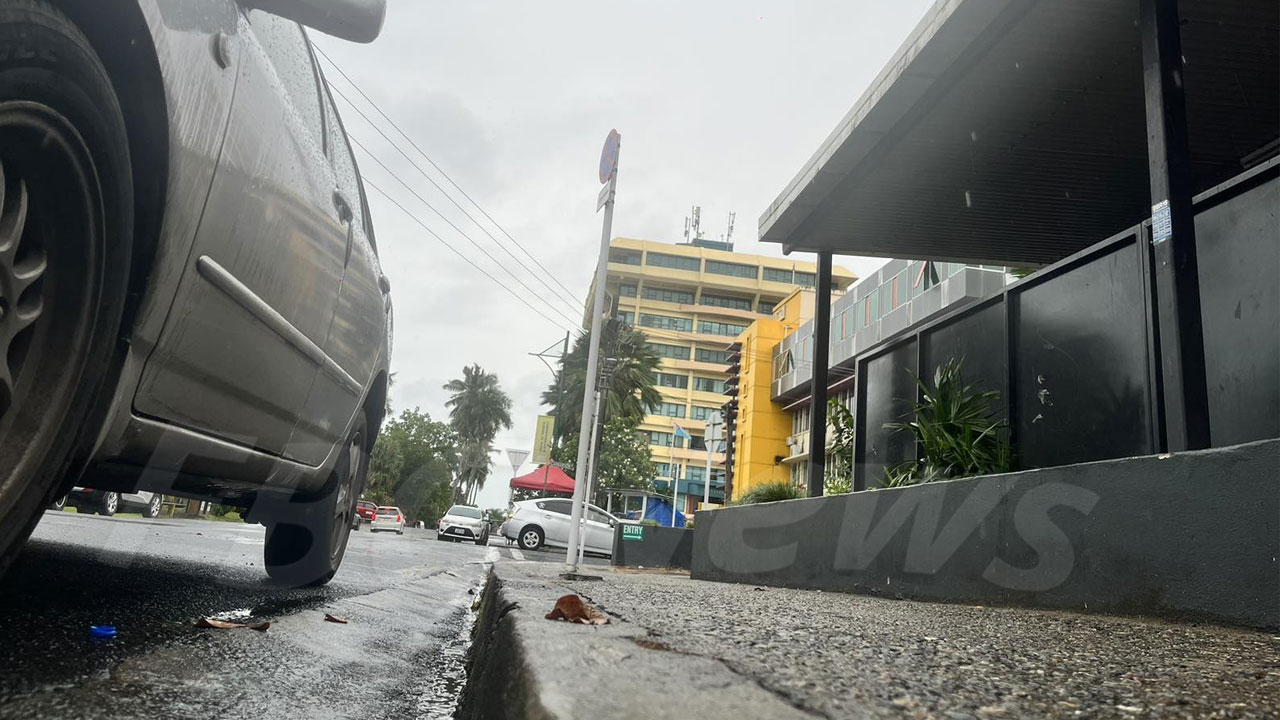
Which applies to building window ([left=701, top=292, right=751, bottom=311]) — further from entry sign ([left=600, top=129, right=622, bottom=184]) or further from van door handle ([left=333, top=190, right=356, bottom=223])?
van door handle ([left=333, top=190, right=356, bottom=223])

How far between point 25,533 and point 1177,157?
4.57 m

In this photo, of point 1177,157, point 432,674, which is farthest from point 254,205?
point 1177,157

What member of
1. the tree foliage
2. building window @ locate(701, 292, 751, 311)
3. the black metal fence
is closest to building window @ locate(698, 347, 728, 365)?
building window @ locate(701, 292, 751, 311)

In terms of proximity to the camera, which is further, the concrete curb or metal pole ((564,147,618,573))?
metal pole ((564,147,618,573))

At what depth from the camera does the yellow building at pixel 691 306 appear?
81938 millimetres

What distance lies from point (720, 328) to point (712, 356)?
303 cm

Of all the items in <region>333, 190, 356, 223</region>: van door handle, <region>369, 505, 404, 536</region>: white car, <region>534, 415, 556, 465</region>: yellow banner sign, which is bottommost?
<region>369, 505, 404, 536</region>: white car

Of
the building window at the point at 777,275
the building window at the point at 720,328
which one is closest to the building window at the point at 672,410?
the building window at the point at 720,328

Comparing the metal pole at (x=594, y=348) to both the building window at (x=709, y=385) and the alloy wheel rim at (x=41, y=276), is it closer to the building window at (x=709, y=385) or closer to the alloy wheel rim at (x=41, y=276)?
the alloy wheel rim at (x=41, y=276)

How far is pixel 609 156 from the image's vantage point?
816 cm

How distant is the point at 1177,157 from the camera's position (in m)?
4.08

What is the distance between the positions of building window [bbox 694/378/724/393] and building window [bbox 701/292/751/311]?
811 centimetres

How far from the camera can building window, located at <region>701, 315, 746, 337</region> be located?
8556 centimetres

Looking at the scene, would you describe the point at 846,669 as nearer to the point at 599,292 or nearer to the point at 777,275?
the point at 599,292
